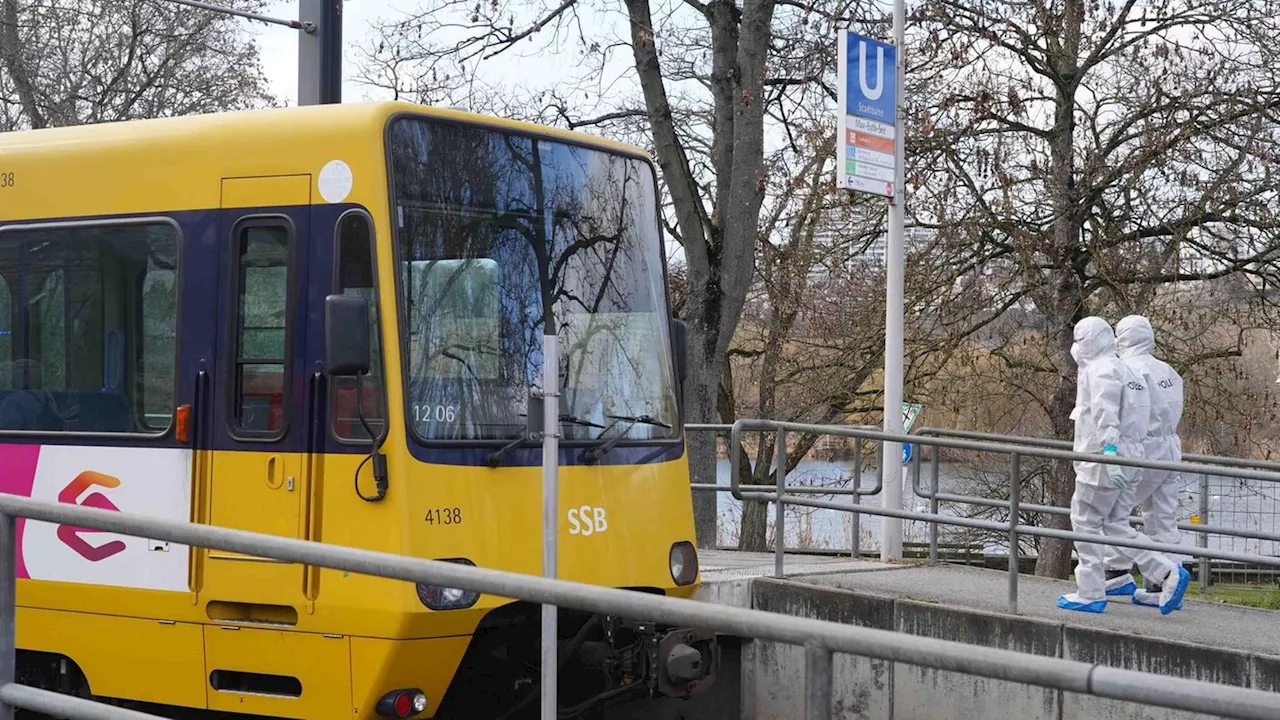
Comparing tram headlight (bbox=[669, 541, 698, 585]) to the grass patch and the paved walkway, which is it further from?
the grass patch

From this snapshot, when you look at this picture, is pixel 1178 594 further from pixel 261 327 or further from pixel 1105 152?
pixel 1105 152

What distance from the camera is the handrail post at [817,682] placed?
8.91ft

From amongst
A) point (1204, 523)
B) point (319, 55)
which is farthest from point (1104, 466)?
point (319, 55)

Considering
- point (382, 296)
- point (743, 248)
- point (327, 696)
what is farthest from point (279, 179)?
point (743, 248)

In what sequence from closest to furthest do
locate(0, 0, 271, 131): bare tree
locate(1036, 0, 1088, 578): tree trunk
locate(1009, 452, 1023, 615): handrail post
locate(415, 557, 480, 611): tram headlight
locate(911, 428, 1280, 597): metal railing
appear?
locate(415, 557, 480, 611): tram headlight → locate(1009, 452, 1023, 615): handrail post → locate(911, 428, 1280, 597): metal railing → locate(1036, 0, 1088, 578): tree trunk → locate(0, 0, 271, 131): bare tree

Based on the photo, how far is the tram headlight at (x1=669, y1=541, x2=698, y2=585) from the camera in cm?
738

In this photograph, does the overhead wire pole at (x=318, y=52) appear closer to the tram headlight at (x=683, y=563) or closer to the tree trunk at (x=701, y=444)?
the tree trunk at (x=701, y=444)

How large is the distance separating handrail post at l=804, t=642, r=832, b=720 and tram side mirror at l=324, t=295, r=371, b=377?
360 centimetres

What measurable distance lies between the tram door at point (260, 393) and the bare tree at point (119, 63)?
18.9 m

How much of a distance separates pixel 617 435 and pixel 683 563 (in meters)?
0.73

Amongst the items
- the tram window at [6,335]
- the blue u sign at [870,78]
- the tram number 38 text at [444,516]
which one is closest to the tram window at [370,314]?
the tram number 38 text at [444,516]

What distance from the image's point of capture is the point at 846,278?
20.1 meters

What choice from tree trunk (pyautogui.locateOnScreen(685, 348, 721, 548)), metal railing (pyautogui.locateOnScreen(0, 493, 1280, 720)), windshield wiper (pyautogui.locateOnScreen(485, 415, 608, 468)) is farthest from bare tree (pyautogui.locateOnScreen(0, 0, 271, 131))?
metal railing (pyautogui.locateOnScreen(0, 493, 1280, 720))

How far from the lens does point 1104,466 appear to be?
893cm
